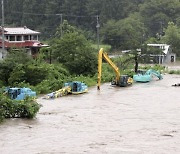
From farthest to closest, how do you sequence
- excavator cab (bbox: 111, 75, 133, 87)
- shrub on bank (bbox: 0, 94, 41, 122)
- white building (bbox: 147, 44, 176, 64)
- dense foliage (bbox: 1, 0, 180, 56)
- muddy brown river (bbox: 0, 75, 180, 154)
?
dense foliage (bbox: 1, 0, 180, 56) → white building (bbox: 147, 44, 176, 64) → excavator cab (bbox: 111, 75, 133, 87) → shrub on bank (bbox: 0, 94, 41, 122) → muddy brown river (bbox: 0, 75, 180, 154)

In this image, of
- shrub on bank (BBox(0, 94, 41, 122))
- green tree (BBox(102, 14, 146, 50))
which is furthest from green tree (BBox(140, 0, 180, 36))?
shrub on bank (BBox(0, 94, 41, 122))

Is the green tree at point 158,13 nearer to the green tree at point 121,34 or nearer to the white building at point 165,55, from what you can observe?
the green tree at point 121,34

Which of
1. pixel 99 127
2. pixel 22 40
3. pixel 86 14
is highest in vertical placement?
pixel 86 14

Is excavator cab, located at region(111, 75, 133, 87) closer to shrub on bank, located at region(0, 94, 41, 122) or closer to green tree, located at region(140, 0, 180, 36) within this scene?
shrub on bank, located at region(0, 94, 41, 122)

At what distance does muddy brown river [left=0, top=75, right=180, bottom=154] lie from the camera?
15125 mm

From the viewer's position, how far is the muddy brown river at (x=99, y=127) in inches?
595

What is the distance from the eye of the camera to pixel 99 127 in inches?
736

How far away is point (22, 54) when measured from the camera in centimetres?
3259

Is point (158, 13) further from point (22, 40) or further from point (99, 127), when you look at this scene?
point (99, 127)

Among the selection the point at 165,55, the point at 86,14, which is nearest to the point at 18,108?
the point at 165,55

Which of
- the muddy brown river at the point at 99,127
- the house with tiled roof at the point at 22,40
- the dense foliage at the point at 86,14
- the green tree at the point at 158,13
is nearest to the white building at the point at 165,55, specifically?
the dense foliage at the point at 86,14

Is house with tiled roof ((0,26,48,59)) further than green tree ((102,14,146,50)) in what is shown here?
No

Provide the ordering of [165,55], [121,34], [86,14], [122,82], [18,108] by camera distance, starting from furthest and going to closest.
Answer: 1. [86,14]
2. [121,34]
3. [165,55]
4. [122,82]
5. [18,108]

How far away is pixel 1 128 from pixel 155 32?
60695 millimetres
